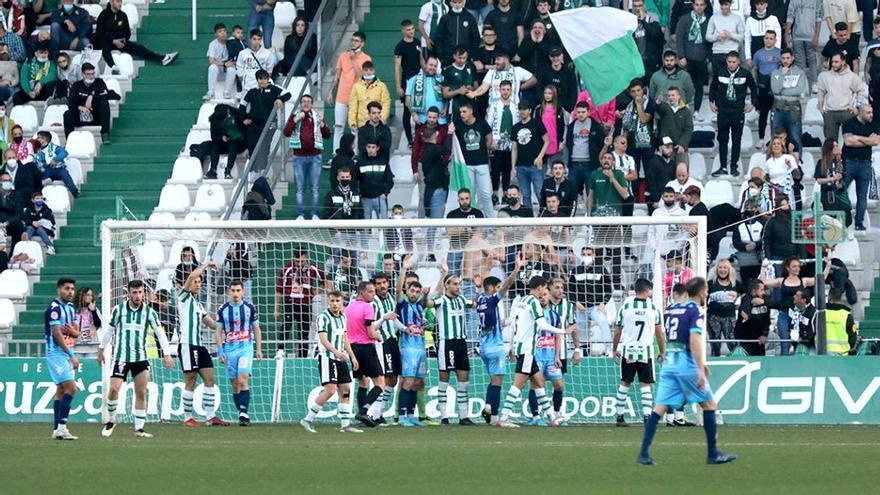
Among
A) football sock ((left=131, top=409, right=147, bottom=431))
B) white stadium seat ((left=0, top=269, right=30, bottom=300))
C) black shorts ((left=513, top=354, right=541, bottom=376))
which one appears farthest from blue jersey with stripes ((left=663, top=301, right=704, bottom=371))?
white stadium seat ((left=0, top=269, right=30, bottom=300))

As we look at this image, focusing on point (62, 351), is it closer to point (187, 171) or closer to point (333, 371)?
point (333, 371)

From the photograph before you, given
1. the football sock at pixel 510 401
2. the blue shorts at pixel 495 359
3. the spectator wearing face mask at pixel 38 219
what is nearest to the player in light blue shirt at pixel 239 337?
the blue shorts at pixel 495 359

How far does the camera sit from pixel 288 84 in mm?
30422

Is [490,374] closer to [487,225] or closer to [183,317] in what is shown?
[487,225]

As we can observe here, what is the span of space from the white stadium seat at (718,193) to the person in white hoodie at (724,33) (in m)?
2.09

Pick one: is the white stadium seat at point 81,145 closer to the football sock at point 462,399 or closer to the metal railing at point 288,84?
the metal railing at point 288,84

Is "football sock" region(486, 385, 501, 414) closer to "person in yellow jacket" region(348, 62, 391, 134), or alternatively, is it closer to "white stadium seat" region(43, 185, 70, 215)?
"person in yellow jacket" region(348, 62, 391, 134)

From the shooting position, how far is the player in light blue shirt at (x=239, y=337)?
79.4ft

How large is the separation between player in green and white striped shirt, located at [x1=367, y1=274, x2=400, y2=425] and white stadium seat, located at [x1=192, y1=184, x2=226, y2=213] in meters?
5.76

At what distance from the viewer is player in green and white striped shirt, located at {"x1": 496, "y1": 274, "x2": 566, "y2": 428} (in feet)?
78.0

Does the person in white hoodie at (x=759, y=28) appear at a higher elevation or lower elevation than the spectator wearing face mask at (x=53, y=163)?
higher

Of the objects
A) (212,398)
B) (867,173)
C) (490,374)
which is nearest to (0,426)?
(212,398)

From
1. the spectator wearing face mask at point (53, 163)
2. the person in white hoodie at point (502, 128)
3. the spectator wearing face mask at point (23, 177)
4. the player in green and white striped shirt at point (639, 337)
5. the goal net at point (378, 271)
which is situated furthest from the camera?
the spectator wearing face mask at point (53, 163)

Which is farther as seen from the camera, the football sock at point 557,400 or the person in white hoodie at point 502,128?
the person in white hoodie at point 502,128
